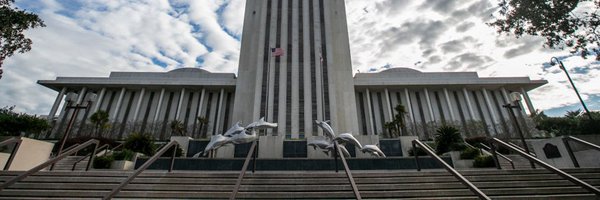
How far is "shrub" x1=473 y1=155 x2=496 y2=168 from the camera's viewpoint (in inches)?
460

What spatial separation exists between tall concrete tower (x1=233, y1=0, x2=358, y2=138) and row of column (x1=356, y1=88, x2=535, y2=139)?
8.18 m

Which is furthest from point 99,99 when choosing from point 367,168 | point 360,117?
point 367,168

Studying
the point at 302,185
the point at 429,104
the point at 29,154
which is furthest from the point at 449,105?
the point at 29,154

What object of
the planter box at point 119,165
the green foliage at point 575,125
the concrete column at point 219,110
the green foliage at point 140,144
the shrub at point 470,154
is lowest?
the planter box at point 119,165

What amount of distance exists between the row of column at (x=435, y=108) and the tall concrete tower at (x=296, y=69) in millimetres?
8177

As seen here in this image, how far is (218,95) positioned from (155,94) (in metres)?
10.9

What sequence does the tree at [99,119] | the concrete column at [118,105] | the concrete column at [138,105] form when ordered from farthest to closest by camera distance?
the concrete column at [138,105]
the concrete column at [118,105]
the tree at [99,119]

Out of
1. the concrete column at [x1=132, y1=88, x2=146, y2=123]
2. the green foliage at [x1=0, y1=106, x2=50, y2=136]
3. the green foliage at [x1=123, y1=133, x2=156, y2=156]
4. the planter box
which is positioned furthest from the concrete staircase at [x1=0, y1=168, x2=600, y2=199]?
the concrete column at [x1=132, y1=88, x2=146, y2=123]

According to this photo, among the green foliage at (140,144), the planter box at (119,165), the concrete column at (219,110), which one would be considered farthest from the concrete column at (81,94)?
the planter box at (119,165)

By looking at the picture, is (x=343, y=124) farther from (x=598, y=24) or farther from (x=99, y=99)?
(x=99, y=99)

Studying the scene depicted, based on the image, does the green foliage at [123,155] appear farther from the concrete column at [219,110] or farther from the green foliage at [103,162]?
the concrete column at [219,110]

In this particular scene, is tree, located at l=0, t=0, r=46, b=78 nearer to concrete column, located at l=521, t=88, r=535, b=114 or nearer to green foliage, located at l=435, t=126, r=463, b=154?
green foliage, located at l=435, t=126, r=463, b=154

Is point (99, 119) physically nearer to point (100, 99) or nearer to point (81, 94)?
point (100, 99)

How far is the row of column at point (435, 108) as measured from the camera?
4069 cm
